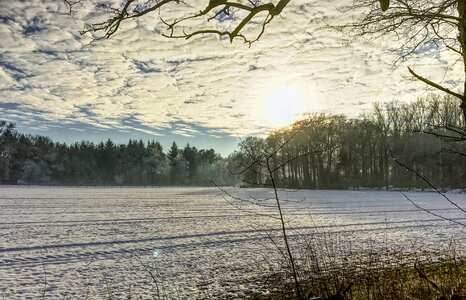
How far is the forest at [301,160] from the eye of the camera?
53.2 metres

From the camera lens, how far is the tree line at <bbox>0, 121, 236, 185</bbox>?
8638cm

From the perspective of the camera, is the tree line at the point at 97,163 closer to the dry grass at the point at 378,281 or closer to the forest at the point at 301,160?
the forest at the point at 301,160

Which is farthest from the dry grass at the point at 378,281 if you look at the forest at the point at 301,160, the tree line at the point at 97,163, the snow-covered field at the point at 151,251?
the tree line at the point at 97,163

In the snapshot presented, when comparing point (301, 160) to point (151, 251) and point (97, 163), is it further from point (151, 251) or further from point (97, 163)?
point (151, 251)

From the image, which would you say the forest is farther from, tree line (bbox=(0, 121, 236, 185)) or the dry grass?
the dry grass

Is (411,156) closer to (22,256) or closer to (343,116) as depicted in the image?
(343,116)

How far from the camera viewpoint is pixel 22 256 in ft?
31.8

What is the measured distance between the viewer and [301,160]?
247ft

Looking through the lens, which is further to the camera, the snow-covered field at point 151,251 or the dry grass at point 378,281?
the snow-covered field at point 151,251

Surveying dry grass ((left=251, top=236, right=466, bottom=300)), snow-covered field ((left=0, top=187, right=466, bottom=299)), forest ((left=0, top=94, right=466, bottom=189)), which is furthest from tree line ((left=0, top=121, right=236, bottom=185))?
dry grass ((left=251, top=236, right=466, bottom=300))

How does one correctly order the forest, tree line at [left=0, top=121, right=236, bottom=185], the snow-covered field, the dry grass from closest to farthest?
1. the dry grass
2. the snow-covered field
3. the forest
4. tree line at [left=0, top=121, right=236, bottom=185]

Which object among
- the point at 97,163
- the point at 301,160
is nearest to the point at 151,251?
the point at 301,160

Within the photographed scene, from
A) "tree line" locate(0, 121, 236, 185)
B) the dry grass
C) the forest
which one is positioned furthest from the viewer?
"tree line" locate(0, 121, 236, 185)

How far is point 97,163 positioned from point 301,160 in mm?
53714
